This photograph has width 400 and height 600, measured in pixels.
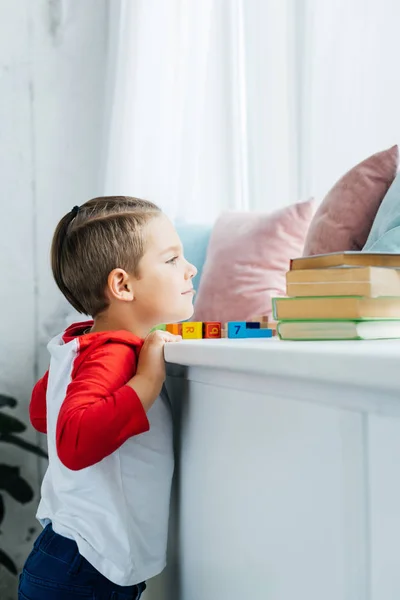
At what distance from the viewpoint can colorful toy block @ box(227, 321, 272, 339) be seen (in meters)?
1.06

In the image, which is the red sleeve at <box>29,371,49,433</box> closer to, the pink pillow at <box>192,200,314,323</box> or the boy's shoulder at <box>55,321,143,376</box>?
the boy's shoulder at <box>55,321,143,376</box>

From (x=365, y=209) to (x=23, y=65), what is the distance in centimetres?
169

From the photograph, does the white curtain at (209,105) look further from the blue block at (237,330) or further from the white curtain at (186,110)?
the blue block at (237,330)

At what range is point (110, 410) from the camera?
899mm

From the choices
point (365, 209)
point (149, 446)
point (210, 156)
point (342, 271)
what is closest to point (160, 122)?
point (210, 156)

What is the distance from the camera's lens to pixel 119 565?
993mm

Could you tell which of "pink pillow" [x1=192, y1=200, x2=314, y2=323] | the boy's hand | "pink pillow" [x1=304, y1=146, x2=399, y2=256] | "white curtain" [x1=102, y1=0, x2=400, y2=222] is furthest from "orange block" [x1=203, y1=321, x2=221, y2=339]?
"white curtain" [x1=102, y1=0, x2=400, y2=222]

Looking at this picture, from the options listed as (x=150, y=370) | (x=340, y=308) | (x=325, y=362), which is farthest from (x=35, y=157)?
(x=325, y=362)

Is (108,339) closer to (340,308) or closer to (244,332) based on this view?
(244,332)

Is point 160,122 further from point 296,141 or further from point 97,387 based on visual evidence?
point 97,387

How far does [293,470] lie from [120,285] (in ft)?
1.85

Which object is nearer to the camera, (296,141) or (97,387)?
(97,387)

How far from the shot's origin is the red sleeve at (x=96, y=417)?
2.91 feet

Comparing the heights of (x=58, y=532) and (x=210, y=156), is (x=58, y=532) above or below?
below
